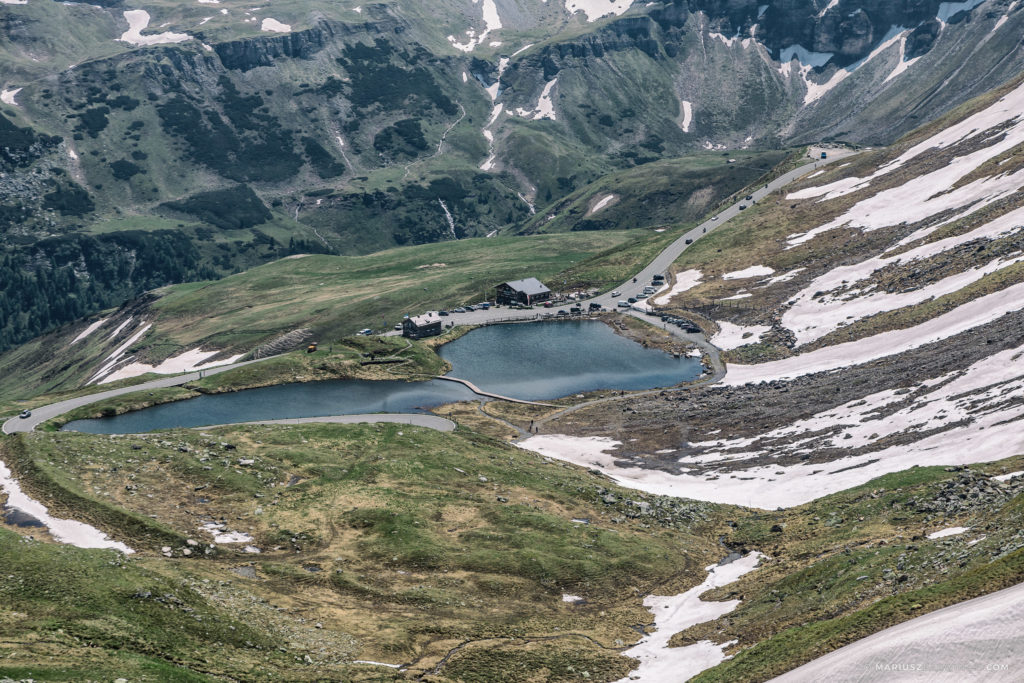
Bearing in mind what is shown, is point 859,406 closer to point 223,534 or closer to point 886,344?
point 886,344

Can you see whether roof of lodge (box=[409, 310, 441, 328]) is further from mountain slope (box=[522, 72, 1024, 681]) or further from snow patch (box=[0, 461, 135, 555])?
snow patch (box=[0, 461, 135, 555])

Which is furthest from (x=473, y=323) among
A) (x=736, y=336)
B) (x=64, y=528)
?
(x=64, y=528)

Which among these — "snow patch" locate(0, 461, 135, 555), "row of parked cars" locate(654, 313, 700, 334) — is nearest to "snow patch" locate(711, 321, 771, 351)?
"row of parked cars" locate(654, 313, 700, 334)

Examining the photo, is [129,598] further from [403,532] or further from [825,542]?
[825,542]

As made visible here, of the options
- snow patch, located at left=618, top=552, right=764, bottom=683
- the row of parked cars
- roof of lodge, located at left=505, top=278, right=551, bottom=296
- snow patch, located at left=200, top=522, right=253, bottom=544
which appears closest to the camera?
snow patch, located at left=618, top=552, right=764, bottom=683

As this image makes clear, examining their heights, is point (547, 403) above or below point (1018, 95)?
below

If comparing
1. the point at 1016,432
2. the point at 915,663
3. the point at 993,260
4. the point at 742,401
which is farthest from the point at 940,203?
the point at 915,663

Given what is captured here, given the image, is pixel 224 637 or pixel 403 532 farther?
pixel 403 532
